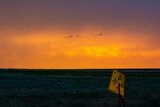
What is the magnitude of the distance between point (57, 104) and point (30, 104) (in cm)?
161

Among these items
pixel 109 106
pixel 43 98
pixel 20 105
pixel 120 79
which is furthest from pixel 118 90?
pixel 43 98

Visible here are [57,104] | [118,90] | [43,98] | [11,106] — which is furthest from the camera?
[43,98]

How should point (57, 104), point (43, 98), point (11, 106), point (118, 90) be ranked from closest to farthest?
point (118, 90) → point (11, 106) → point (57, 104) → point (43, 98)

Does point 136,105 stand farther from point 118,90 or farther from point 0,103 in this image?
point 118,90

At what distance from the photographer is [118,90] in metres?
24.7

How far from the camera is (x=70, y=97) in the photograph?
43125 mm

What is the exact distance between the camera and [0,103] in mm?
36062

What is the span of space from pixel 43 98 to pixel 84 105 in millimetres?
6045

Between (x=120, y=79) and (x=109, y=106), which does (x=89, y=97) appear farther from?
(x=120, y=79)

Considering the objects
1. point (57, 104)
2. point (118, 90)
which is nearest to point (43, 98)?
point (57, 104)

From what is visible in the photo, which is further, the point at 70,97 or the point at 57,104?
the point at 70,97

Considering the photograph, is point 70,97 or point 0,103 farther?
point 70,97

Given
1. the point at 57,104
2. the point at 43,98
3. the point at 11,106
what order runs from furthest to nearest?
the point at 43,98, the point at 57,104, the point at 11,106

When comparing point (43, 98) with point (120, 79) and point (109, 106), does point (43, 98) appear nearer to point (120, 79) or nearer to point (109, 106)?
point (109, 106)
